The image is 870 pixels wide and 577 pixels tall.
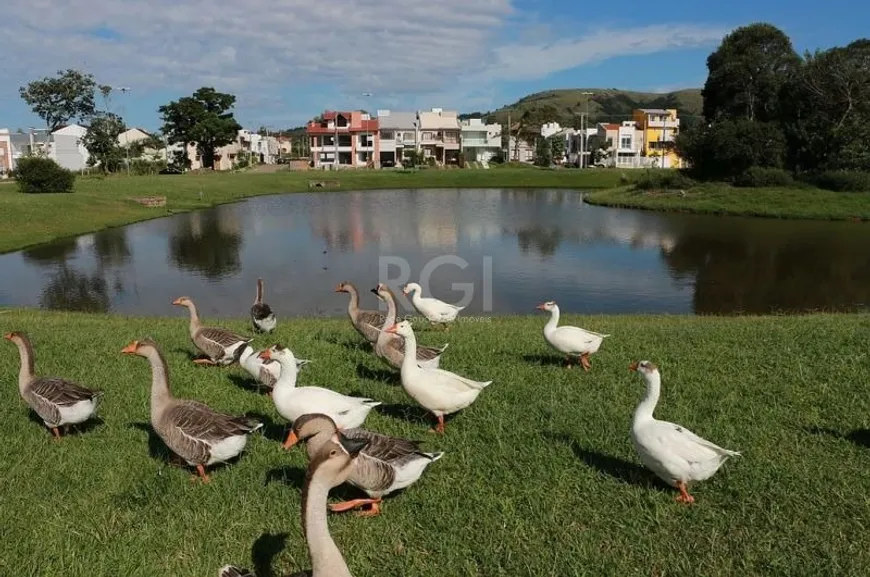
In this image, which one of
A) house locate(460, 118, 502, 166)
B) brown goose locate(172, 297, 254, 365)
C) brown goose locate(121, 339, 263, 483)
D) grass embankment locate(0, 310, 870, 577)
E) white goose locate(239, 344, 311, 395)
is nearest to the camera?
grass embankment locate(0, 310, 870, 577)

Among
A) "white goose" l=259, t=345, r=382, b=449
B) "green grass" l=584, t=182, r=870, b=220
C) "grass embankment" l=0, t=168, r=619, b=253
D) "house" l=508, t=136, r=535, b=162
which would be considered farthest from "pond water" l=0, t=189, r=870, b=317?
"house" l=508, t=136, r=535, b=162

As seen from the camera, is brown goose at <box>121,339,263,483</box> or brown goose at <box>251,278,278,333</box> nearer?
brown goose at <box>121,339,263,483</box>

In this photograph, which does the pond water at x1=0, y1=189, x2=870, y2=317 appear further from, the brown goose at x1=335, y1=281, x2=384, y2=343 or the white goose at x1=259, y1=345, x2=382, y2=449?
the white goose at x1=259, y1=345, x2=382, y2=449

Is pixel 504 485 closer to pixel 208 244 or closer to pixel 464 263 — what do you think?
pixel 464 263

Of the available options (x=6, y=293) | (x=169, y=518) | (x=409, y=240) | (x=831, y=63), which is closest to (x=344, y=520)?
(x=169, y=518)

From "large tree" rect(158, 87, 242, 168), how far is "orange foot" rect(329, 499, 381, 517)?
92.4 metres

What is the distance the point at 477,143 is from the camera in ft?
403

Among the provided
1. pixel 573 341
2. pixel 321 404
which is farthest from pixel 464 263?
pixel 321 404

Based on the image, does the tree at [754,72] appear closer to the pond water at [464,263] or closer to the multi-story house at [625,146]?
the pond water at [464,263]

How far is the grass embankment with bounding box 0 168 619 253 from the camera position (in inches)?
1447

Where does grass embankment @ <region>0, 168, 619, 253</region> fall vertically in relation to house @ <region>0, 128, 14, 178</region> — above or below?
below

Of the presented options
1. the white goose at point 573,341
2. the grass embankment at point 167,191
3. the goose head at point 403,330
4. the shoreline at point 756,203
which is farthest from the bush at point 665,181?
the goose head at point 403,330

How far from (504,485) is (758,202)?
49386 mm

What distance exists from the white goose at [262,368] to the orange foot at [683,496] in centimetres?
471
